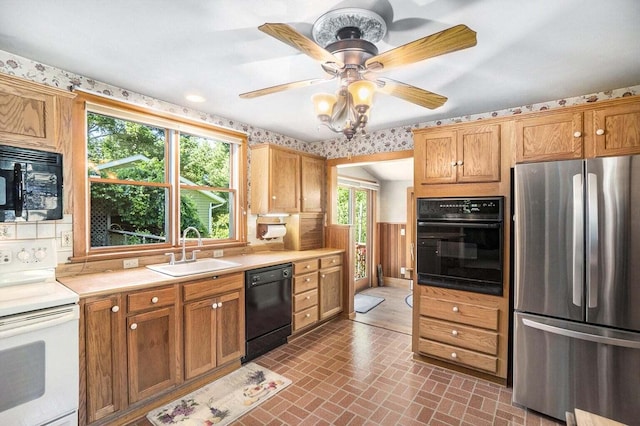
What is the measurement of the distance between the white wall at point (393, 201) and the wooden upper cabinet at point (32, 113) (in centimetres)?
514

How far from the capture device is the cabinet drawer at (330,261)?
3.81m

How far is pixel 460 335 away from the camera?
2.73 meters

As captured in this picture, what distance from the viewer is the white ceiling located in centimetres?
157

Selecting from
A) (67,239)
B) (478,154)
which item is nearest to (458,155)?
(478,154)

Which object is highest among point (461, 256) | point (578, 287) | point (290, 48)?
point (290, 48)

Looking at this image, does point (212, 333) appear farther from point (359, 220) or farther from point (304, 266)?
point (359, 220)

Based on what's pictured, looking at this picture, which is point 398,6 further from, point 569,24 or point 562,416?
point 562,416

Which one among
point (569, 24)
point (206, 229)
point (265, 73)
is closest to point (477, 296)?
point (569, 24)

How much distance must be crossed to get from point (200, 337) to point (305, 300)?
1319 mm

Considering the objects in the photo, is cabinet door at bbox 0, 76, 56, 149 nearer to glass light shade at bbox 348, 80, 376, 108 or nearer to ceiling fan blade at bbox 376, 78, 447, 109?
glass light shade at bbox 348, 80, 376, 108

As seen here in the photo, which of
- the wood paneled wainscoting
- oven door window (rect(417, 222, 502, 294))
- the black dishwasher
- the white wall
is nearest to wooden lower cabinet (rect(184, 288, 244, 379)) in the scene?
the black dishwasher

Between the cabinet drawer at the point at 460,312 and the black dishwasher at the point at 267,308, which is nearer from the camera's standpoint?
the cabinet drawer at the point at 460,312

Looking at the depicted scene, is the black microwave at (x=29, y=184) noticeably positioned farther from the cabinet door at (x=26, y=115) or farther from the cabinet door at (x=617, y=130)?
the cabinet door at (x=617, y=130)

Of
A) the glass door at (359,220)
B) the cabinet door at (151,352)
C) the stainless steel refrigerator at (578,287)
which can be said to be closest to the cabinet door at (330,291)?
the glass door at (359,220)
